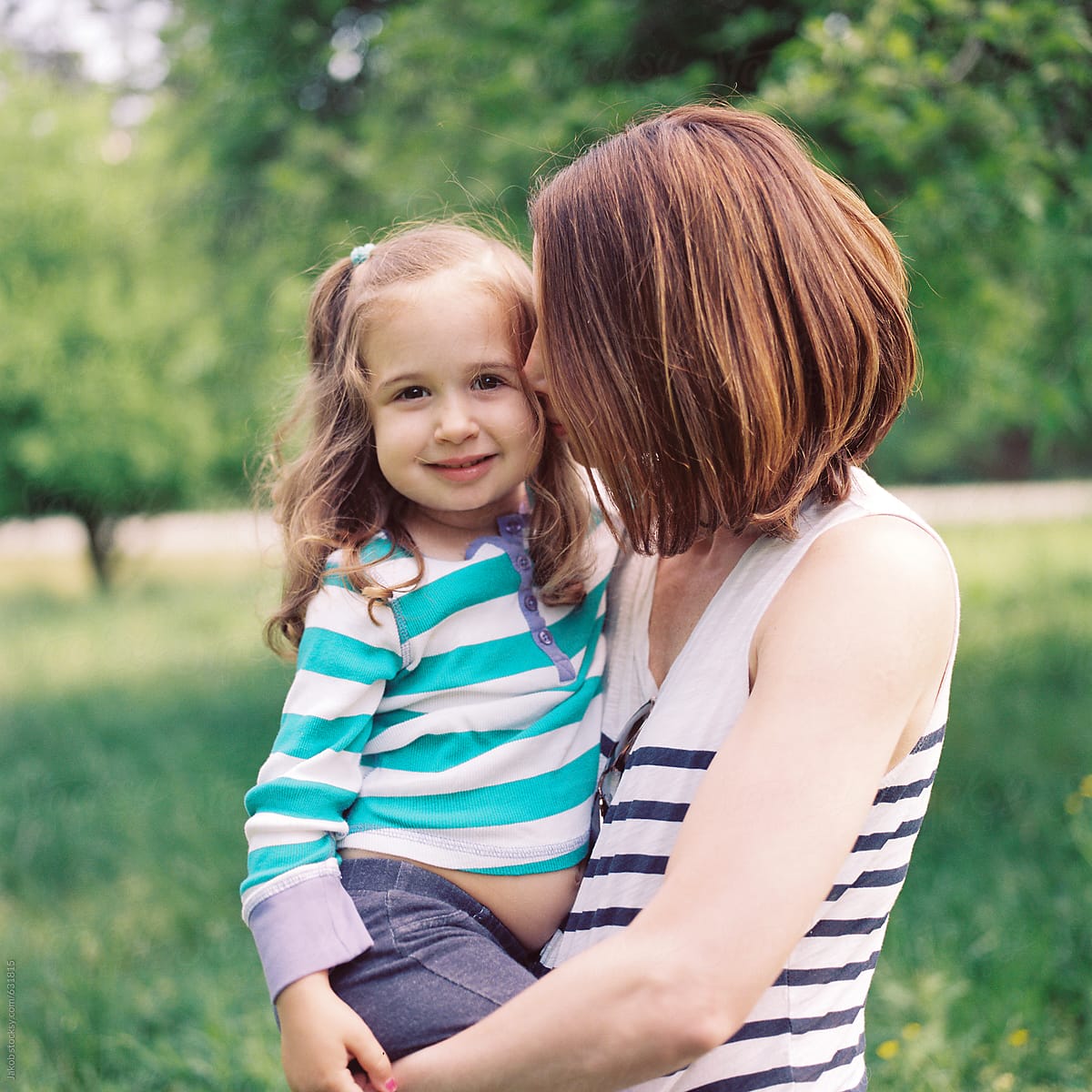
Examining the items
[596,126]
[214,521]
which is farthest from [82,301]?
[596,126]

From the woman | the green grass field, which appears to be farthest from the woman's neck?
the green grass field

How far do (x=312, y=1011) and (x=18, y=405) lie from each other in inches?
485

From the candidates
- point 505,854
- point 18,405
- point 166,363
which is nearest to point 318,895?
point 505,854

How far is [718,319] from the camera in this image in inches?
48.8

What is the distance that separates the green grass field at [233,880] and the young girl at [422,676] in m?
0.91

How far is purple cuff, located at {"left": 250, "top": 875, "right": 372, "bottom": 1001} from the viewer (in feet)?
4.56

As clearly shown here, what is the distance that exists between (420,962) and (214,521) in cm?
1817

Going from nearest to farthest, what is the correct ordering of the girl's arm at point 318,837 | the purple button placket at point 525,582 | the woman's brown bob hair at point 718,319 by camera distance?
the woman's brown bob hair at point 718,319
the girl's arm at point 318,837
the purple button placket at point 525,582

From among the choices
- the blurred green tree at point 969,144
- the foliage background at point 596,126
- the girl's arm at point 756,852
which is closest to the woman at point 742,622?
the girl's arm at point 756,852

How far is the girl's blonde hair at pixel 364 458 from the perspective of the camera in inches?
67.1

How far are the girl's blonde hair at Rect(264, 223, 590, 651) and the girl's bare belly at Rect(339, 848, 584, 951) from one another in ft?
1.27

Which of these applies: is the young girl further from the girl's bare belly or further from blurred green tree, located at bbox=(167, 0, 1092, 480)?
blurred green tree, located at bbox=(167, 0, 1092, 480)

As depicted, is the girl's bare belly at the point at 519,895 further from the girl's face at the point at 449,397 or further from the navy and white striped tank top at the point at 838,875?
the girl's face at the point at 449,397

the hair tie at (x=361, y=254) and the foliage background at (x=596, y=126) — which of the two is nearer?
the hair tie at (x=361, y=254)
